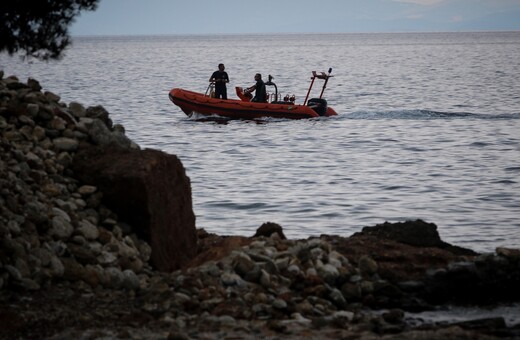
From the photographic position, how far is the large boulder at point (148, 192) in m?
10.9

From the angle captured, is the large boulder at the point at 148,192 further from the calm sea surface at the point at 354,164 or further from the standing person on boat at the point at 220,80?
the standing person on boat at the point at 220,80

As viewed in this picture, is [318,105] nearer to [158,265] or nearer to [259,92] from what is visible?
[259,92]

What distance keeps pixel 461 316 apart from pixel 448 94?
52.4 metres

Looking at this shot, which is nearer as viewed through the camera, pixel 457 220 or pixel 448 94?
pixel 457 220

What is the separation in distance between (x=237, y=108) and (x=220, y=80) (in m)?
1.42

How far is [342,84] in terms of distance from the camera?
77188 mm

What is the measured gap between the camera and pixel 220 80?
3362 cm

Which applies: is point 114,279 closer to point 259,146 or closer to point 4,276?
point 4,276

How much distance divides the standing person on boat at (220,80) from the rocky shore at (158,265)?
66.8 ft

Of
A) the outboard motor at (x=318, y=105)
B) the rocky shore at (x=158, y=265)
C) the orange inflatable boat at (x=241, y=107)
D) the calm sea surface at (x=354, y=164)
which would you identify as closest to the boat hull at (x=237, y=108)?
the orange inflatable boat at (x=241, y=107)

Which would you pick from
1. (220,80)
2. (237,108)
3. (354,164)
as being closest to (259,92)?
(237,108)

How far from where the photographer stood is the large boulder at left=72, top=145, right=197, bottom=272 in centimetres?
1091

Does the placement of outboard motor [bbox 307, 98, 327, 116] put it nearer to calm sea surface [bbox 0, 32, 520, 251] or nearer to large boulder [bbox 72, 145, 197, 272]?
calm sea surface [bbox 0, 32, 520, 251]

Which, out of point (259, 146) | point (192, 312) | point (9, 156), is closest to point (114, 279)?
point (192, 312)
